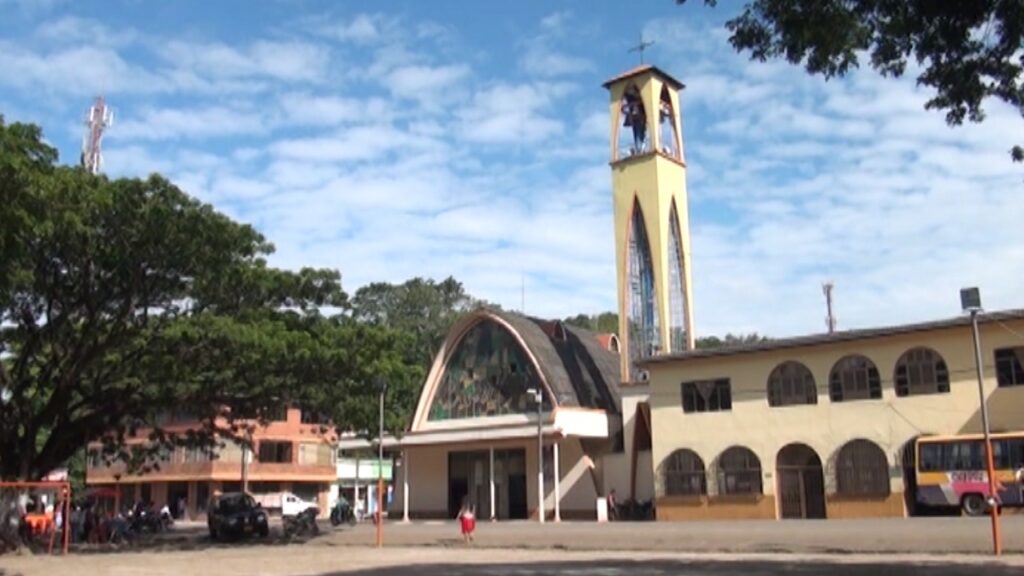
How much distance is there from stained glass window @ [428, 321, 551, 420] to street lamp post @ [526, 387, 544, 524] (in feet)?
1.86

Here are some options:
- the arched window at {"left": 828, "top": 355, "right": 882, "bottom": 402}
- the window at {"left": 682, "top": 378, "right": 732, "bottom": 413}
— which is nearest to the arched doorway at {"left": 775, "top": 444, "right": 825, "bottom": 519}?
the arched window at {"left": 828, "top": 355, "right": 882, "bottom": 402}

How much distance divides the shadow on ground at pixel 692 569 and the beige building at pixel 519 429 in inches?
878

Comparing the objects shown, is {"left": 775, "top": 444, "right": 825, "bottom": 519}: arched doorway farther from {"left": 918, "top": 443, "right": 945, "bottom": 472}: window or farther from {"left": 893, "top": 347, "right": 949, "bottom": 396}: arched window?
{"left": 918, "top": 443, "right": 945, "bottom": 472}: window

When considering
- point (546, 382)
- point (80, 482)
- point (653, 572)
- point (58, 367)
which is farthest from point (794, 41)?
point (80, 482)

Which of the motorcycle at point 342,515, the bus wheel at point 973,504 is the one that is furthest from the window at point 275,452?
the bus wheel at point 973,504

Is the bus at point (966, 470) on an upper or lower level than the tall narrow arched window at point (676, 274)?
lower

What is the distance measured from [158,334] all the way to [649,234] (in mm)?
23441

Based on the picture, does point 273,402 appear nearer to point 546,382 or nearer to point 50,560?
point 50,560

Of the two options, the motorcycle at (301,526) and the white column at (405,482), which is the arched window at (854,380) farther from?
the white column at (405,482)

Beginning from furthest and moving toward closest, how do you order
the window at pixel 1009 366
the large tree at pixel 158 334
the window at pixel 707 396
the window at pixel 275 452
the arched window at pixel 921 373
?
the window at pixel 275 452, the window at pixel 707 396, the arched window at pixel 921 373, the window at pixel 1009 366, the large tree at pixel 158 334

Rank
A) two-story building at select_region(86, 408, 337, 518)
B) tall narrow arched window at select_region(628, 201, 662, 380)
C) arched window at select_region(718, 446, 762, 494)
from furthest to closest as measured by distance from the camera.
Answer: two-story building at select_region(86, 408, 337, 518) → tall narrow arched window at select_region(628, 201, 662, 380) → arched window at select_region(718, 446, 762, 494)

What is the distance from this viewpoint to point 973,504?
30.2 meters

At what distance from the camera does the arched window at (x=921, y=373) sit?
32.8m

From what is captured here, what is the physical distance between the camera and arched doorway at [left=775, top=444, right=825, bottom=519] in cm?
3566
